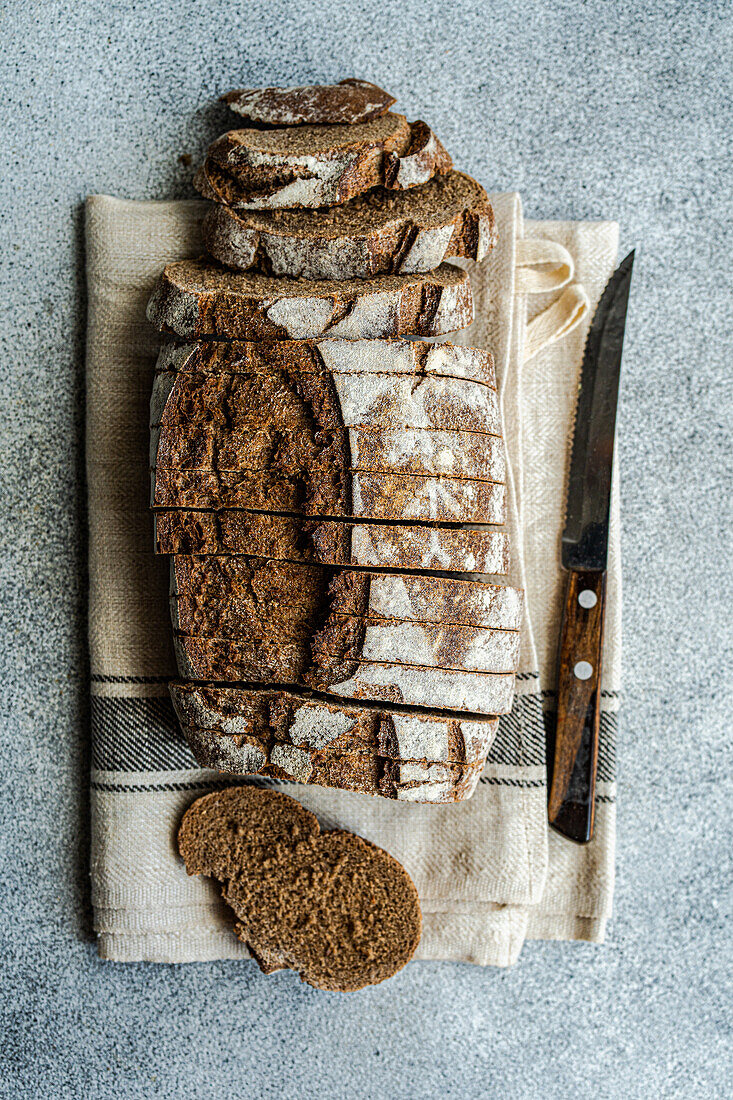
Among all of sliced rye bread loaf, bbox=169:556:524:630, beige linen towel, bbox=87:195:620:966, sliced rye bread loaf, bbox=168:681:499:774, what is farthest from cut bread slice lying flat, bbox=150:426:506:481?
sliced rye bread loaf, bbox=168:681:499:774

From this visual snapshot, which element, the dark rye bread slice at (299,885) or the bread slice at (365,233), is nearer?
the bread slice at (365,233)

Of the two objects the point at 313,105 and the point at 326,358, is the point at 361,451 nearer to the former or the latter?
the point at 326,358

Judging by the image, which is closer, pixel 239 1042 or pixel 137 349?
pixel 137 349

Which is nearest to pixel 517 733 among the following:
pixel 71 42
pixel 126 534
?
pixel 126 534

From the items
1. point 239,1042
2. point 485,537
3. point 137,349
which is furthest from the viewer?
point 239,1042

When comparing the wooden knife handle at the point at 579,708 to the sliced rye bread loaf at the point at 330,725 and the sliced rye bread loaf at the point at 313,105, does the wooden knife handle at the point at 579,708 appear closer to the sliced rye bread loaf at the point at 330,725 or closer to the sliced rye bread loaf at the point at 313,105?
the sliced rye bread loaf at the point at 330,725

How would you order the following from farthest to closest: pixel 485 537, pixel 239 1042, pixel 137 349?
1. pixel 239 1042
2. pixel 137 349
3. pixel 485 537

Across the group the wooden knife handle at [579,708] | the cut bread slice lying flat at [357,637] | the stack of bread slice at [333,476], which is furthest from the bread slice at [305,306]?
the wooden knife handle at [579,708]

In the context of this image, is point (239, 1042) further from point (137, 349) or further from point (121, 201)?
point (121, 201)
